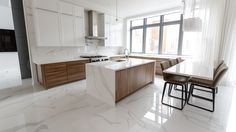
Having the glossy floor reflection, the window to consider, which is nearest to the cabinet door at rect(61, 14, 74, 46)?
the glossy floor reflection

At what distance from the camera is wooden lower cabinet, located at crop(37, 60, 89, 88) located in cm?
325

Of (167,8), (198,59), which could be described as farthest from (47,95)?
(167,8)

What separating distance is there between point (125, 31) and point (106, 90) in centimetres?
454

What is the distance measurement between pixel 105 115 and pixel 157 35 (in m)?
4.60

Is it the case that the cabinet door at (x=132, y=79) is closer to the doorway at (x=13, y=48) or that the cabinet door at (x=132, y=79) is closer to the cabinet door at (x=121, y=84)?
the cabinet door at (x=121, y=84)

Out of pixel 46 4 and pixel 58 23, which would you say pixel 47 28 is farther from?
pixel 46 4

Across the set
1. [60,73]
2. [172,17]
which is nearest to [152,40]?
[172,17]

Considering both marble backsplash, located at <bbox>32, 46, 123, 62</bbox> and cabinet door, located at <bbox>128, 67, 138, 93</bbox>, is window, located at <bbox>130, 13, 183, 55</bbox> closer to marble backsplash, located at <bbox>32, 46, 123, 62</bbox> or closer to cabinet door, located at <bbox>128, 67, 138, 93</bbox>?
marble backsplash, located at <bbox>32, 46, 123, 62</bbox>

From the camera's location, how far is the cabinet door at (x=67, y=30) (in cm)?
375

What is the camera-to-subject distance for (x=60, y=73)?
3.54 meters

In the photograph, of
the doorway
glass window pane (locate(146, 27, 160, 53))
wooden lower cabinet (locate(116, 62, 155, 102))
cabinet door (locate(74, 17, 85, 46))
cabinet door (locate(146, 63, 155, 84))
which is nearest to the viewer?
wooden lower cabinet (locate(116, 62, 155, 102))

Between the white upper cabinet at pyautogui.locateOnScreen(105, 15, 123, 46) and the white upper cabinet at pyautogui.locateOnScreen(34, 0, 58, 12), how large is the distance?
2127 millimetres

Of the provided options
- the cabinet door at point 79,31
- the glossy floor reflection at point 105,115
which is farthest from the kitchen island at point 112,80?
the cabinet door at point 79,31

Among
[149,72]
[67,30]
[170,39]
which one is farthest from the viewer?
[170,39]
